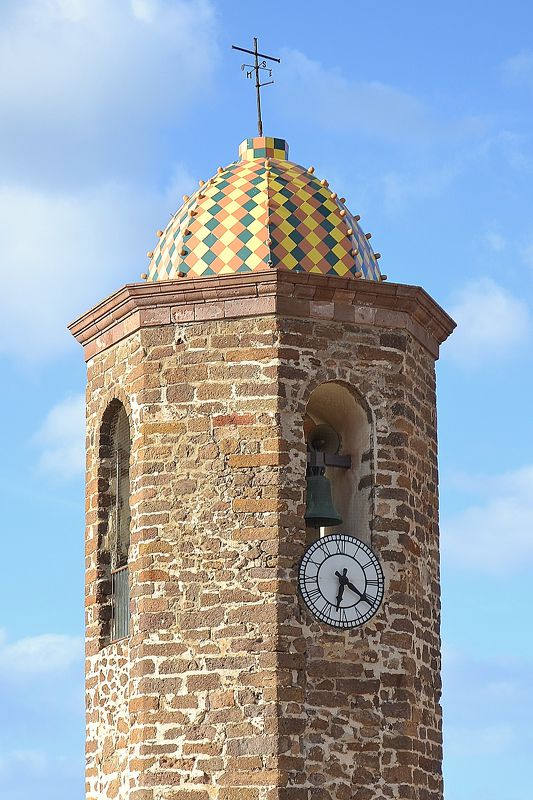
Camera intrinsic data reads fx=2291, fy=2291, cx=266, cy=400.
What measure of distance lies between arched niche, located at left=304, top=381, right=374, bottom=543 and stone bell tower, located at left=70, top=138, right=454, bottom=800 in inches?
0.8

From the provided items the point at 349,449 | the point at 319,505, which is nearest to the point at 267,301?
the point at 349,449

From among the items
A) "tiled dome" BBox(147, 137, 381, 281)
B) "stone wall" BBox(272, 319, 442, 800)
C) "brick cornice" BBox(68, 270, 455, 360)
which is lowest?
"stone wall" BBox(272, 319, 442, 800)

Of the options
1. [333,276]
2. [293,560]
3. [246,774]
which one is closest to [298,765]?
[246,774]

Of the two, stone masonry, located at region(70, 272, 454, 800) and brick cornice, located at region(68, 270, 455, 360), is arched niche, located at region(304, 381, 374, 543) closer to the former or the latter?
stone masonry, located at region(70, 272, 454, 800)

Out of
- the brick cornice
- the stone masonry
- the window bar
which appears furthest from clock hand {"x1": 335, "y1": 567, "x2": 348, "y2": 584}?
the brick cornice

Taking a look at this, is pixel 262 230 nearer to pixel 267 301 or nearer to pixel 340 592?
pixel 267 301

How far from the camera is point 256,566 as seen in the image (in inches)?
757

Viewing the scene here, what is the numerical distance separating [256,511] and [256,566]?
47 cm

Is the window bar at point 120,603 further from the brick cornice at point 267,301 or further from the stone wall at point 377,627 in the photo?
the brick cornice at point 267,301

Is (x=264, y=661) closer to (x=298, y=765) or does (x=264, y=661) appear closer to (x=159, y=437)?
(x=298, y=765)

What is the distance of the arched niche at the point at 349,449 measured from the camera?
20.0 metres

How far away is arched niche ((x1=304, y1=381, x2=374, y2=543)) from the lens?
20000mm

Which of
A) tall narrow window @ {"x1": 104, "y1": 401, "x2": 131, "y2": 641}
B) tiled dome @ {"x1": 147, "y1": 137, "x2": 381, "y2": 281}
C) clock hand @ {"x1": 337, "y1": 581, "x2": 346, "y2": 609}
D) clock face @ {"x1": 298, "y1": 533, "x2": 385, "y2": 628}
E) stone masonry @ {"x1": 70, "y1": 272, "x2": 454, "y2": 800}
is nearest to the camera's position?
stone masonry @ {"x1": 70, "y1": 272, "x2": 454, "y2": 800}

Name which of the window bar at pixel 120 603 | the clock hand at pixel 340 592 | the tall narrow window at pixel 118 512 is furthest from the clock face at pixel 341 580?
the tall narrow window at pixel 118 512
